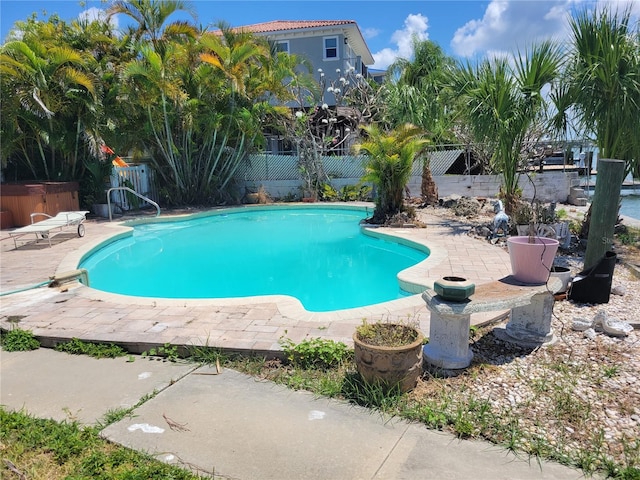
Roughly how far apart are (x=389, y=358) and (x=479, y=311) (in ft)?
2.82

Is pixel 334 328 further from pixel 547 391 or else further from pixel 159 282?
pixel 159 282

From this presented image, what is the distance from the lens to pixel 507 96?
335 inches

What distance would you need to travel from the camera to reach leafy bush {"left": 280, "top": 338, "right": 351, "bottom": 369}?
3686mm

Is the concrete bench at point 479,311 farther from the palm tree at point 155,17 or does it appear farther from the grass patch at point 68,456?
the palm tree at point 155,17

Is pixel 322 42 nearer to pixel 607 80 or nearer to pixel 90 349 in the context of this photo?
pixel 607 80

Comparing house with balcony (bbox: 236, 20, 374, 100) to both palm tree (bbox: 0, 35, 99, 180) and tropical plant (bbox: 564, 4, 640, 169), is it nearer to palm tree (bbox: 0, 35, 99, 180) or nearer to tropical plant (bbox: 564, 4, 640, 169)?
palm tree (bbox: 0, 35, 99, 180)

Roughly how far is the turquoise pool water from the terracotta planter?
8.92 ft

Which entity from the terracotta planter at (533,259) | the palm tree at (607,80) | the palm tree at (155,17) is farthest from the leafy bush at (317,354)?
the palm tree at (155,17)

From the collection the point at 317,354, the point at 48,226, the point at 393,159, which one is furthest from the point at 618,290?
the point at 48,226

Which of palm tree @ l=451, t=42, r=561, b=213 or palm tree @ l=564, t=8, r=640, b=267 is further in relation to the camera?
palm tree @ l=451, t=42, r=561, b=213

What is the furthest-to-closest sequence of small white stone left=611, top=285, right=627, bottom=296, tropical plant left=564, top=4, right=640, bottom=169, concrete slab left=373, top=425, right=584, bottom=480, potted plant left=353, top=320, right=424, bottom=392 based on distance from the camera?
1. tropical plant left=564, top=4, right=640, bottom=169
2. small white stone left=611, top=285, right=627, bottom=296
3. potted plant left=353, top=320, right=424, bottom=392
4. concrete slab left=373, top=425, right=584, bottom=480

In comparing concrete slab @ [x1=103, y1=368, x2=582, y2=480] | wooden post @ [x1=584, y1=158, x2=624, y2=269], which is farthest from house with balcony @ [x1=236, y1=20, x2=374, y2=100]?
concrete slab @ [x1=103, y1=368, x2=582, y2=480]

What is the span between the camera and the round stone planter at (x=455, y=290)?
3328 mm

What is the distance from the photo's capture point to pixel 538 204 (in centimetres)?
867
